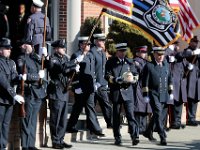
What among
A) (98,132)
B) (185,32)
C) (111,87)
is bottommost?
(98,132)

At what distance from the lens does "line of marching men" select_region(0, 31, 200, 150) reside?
11641 mm

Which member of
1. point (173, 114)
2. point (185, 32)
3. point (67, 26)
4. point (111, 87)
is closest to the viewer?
point (111, 87)

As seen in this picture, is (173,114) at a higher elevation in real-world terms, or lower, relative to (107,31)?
lower

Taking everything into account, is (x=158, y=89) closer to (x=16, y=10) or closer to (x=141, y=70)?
(x=141, y=70)

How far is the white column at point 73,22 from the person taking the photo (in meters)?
17.0

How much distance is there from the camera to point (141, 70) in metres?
14.2

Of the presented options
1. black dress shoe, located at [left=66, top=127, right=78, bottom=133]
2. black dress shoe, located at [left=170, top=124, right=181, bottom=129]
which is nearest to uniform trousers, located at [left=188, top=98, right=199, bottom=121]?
black dress shoe, located at [left=170, top=124, right=181, bottom=129]

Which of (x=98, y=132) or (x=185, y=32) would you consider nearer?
(x=98, y=132)

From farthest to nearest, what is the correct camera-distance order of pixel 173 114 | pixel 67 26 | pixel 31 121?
pixel 67 26 < pixel 173 114 < pixel 31 121

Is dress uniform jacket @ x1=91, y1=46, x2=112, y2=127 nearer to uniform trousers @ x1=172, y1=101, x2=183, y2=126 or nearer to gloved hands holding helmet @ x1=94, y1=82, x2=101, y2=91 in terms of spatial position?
gloved hands holding helmet @ x1=94, y1=82, x2=101, y2=91

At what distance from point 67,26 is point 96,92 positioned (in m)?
3.52

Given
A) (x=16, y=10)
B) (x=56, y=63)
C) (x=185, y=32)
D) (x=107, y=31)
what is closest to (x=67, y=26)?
(x=107, y=31)

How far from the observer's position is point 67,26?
1712cm

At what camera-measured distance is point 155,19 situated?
44.2ft
